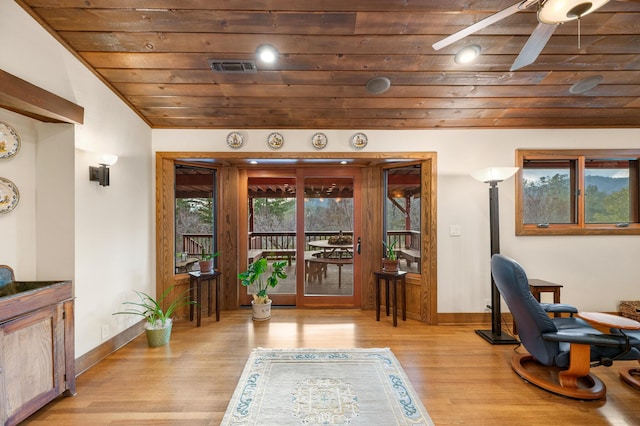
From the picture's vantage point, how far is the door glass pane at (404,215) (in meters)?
3.93

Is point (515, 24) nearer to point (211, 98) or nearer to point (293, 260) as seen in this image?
point (211, 98)

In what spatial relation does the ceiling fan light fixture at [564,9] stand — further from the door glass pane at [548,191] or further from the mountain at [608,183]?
the mountain at [608,183]

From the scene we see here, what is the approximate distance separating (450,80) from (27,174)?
403 centimetres

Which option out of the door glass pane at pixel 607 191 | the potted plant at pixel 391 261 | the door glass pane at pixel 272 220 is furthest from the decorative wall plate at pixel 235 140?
the door glass pane at pixel 607 191

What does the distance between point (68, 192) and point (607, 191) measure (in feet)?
20.8

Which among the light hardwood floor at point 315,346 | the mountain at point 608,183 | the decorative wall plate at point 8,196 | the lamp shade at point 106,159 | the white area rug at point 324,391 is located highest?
the lamp shade at point 106,159

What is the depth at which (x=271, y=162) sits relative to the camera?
4.01 metres

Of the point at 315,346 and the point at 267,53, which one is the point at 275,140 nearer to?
the point at 267,53

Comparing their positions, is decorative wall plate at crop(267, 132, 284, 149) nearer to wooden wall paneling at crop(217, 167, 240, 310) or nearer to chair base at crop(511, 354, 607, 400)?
wooden wall paneling at crop(217, 167, 240, 310)

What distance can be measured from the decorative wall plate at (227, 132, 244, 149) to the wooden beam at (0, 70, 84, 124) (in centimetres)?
151

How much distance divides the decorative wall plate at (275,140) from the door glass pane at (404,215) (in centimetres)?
164

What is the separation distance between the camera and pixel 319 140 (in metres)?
3.69

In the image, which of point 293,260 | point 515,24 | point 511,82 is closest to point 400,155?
point 511,82

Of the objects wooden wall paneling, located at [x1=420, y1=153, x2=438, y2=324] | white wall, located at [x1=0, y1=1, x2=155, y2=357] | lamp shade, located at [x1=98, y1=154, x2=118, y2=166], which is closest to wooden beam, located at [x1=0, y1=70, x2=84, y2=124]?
white wall, located at [x1=0, y1=1, x2=155, y2=357]
